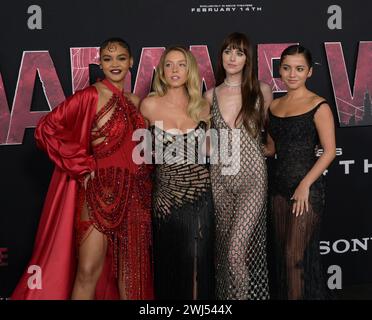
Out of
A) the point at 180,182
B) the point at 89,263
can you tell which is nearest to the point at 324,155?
the point at 180,182

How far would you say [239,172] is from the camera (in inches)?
107

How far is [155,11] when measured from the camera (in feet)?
10.9

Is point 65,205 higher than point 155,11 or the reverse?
the reverse

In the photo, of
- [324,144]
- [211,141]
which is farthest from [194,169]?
[324,144]

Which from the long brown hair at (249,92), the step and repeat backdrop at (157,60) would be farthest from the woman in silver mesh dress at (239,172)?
the step and repeat backdrop at (157,60)

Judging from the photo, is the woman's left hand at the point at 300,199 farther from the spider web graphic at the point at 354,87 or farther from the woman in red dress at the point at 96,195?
the spider web graphic at the point at 354,87

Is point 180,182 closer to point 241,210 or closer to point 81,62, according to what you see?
point 241,210

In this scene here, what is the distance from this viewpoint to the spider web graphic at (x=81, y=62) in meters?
3.28

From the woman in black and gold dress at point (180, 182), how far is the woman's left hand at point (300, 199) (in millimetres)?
387

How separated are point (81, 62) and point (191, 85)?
86cm

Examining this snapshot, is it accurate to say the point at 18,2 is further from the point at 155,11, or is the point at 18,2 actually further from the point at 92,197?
the point at 92,197

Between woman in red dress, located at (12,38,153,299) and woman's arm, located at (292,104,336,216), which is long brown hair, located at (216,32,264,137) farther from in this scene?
woman in red dress, located at (12,38,153,299)

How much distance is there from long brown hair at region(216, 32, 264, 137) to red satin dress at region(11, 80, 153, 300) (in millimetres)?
487
